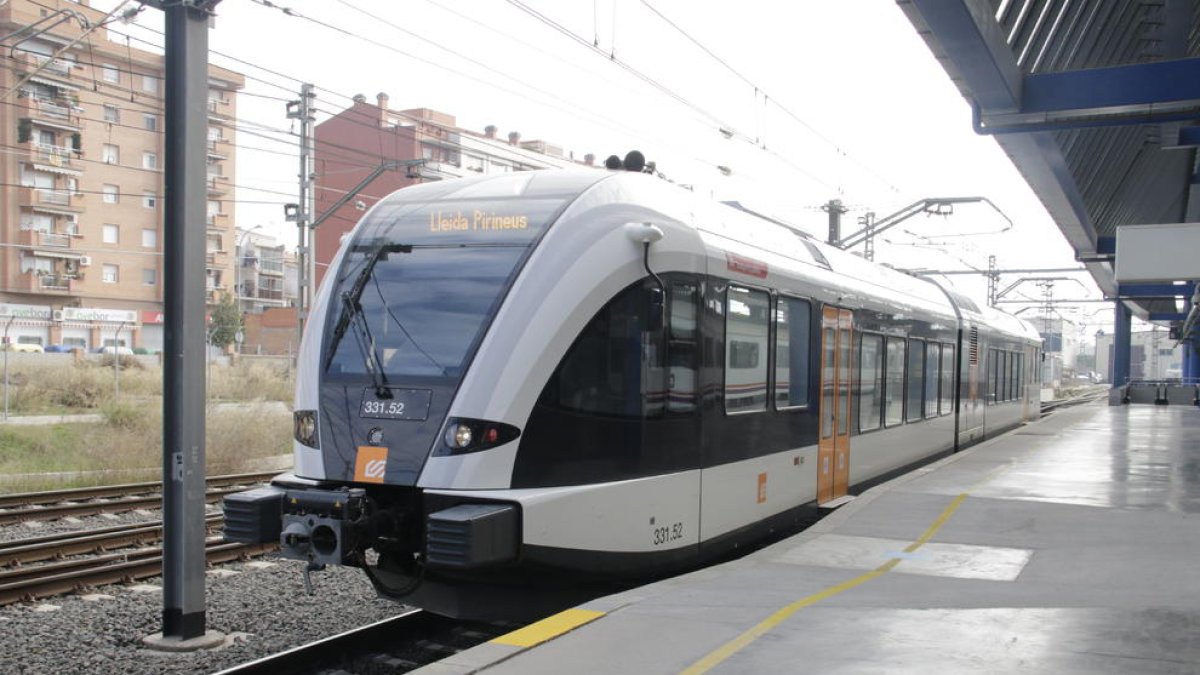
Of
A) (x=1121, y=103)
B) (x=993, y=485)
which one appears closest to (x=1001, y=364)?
(x=1121, y=103)

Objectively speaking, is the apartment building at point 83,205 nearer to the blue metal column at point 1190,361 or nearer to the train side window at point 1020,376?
the train side window at point 1020,376

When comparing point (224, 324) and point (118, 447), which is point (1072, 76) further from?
point (224, 324)

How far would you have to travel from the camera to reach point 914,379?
47.2 feet

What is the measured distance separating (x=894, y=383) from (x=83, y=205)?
4687 centimetres

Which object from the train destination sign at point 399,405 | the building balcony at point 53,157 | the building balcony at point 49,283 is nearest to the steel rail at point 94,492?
the train destination sign at point 399,405

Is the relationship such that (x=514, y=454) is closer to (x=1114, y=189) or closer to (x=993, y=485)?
(x=993, y=485)

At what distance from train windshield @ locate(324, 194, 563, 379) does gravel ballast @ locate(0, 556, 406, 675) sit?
212cm

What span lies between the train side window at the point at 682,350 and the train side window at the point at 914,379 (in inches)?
283

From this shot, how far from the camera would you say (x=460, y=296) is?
6922 mm

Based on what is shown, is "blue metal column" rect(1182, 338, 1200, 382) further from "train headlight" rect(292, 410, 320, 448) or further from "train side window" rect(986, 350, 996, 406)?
"train headlight" rect(292, 410, 320, 448)

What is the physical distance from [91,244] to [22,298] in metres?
3.97

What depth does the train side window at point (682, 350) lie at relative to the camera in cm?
740

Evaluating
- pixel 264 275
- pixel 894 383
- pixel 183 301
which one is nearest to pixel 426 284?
pixel 183 301

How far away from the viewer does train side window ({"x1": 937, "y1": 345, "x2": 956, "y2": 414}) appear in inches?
645
